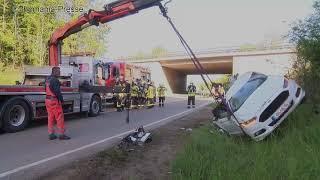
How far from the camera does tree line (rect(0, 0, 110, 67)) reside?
3388cm

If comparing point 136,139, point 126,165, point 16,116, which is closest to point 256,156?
point 126,165

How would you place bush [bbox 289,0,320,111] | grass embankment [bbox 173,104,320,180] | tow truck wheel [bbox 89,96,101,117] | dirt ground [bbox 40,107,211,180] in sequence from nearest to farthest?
1. grass embankment [bbox 173,104,320,180]
2. dirt ground [bbox 40,107,211,180]
3. bush [bbox 289,0,320,111]
4. tow truck wheel [bbox 89,96,101,117]

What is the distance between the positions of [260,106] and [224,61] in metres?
47.1

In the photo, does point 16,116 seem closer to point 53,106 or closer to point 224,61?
point 53,106

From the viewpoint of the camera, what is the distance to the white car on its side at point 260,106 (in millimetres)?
10109

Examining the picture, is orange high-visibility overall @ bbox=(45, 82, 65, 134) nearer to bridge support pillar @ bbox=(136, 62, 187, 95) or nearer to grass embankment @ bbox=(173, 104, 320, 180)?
grass embankment @ bbox=(173, 104, 320, 180)

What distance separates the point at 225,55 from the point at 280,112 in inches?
1721

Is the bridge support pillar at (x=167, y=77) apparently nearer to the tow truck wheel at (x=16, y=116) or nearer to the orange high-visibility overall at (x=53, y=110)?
→ the tow truck wheel at (x=16, y=116)

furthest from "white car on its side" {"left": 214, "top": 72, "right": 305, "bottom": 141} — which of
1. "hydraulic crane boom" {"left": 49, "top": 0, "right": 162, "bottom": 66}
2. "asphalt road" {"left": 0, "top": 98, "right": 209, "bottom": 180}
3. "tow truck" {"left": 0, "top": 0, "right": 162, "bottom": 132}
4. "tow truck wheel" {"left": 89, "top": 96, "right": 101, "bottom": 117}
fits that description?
"tow truck wheel" {"left": 89, "top": 96, "right": 101, "bottom": 117}

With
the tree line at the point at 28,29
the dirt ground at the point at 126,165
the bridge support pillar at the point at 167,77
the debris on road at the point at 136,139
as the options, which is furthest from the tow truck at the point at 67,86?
the bridge support pillar at the point at 167,77

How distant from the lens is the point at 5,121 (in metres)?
12.5

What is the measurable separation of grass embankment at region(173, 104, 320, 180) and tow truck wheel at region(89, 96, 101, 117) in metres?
7.65

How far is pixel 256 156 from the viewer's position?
827 centimetres

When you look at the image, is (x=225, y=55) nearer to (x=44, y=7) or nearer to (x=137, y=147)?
(x=44, y=7)
